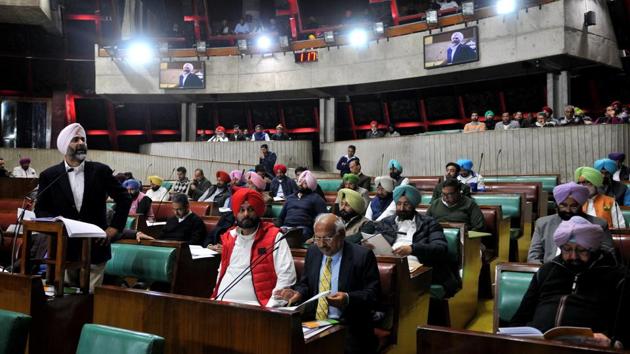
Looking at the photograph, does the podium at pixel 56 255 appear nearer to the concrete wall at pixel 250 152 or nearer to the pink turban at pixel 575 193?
the pink turban at pixel 575 193

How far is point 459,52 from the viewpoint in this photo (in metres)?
10.5

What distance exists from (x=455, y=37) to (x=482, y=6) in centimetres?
71

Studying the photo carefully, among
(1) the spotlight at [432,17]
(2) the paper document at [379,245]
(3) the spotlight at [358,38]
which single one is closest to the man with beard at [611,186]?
(2) the paper document at [379,245]

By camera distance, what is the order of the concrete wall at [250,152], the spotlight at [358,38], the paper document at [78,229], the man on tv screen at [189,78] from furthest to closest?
the man on tv screen at [189,78] → the concrete wall at [250,152] → the spotlight at [358,38] → the paper document at [78,229]

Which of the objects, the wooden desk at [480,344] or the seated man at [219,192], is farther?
the seated man at [219,192]

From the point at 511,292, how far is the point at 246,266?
135 centimetres

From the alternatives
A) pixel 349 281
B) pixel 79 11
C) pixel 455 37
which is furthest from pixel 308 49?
pixel 349 281

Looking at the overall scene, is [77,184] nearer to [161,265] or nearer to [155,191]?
[161,265]

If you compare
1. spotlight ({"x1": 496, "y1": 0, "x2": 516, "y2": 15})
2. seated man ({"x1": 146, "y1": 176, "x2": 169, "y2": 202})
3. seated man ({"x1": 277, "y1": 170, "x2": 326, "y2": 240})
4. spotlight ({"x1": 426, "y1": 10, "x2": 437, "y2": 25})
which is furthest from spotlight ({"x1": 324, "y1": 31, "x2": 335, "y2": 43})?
seated man ({"x1": 277, "y1": 170, "x2": 326, "y2": 240})

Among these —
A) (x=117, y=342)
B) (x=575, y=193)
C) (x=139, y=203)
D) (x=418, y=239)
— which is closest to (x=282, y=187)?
(x=139, y=203)

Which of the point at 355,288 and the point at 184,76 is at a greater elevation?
the point at 184,76

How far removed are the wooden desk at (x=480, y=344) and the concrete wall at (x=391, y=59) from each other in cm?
886

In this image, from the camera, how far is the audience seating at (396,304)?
2.89 metres

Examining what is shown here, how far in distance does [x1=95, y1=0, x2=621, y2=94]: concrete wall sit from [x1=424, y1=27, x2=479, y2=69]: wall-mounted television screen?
122mm
